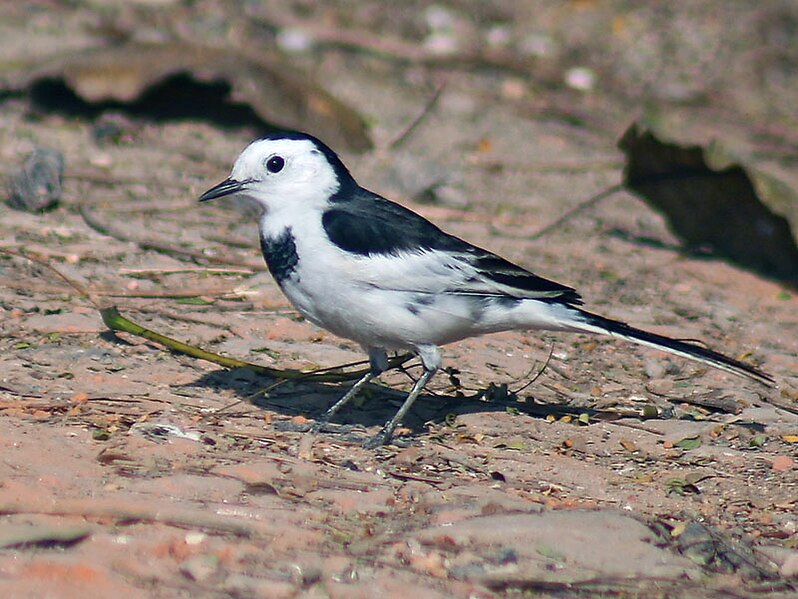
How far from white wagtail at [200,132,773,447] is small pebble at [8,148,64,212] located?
2221 mm

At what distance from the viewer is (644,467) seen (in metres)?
4.48

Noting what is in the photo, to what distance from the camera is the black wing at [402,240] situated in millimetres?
4539

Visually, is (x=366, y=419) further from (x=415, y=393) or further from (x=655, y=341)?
(x=655, y=341)

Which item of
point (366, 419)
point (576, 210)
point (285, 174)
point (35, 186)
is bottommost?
point (366, 419)

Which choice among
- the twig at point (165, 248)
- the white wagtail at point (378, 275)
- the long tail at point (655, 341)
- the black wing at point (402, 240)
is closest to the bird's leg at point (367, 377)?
the white wagtail at point (378, 275)

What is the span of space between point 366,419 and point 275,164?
Result: 1.06 m

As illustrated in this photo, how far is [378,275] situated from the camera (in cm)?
448

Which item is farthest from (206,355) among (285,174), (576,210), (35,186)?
(576,210)

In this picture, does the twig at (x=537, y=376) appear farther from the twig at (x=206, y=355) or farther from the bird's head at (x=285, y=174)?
the bird's head at (x=285, y=174)

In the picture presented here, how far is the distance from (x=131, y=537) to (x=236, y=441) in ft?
3.18

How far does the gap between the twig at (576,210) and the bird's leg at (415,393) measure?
2780 millimetres

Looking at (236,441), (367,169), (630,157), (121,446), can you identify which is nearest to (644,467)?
(236,441)

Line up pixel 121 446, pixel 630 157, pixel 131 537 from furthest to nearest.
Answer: pixel 630 157 < pixel 121 446 < pixel 131 537

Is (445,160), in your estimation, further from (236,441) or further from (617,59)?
(236,441)
